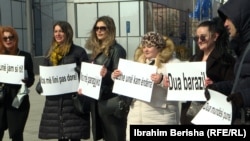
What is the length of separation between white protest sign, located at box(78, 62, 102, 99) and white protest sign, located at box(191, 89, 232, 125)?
61.4 inches

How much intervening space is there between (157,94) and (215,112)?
1.10 meters

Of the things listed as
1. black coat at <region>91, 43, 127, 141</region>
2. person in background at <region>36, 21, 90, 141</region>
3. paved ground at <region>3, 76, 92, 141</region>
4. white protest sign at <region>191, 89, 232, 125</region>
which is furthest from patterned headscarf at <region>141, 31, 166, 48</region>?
paved ground at <region>3, 76, 92, 141</region>

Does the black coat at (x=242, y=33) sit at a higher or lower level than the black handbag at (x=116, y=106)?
higher

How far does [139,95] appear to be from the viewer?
5.03 m

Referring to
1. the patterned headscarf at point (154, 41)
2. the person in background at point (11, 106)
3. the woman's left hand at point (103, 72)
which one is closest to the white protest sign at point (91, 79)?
the woman's left hand at point (103, 72)

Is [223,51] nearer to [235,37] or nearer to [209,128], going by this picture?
[235,37]

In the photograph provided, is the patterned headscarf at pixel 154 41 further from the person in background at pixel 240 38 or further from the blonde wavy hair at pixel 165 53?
the person in background at pixel 240 38

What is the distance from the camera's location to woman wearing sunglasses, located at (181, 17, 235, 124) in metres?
4.55

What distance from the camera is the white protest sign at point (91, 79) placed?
5531 mm

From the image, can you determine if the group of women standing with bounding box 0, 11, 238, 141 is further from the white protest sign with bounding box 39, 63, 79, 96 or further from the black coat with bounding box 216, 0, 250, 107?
the black coat with bounding box 216, 0, 250, 107

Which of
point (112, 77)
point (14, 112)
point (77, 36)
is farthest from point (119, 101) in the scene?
point (77, 36)

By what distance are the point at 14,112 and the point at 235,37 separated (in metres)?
3.55


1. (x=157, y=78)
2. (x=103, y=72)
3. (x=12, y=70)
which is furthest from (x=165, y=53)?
(x=12, y=70)

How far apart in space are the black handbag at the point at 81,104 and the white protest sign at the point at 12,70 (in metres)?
0.88
